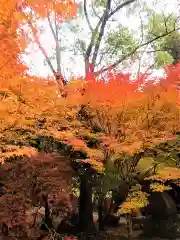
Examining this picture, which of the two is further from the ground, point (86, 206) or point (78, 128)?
point (78, 128)

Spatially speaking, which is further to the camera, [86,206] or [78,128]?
[86,206]

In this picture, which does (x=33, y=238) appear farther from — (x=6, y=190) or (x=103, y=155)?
(x=103, y=155)

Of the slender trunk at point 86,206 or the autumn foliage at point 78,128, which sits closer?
A: the autumn foliage at point 78,128

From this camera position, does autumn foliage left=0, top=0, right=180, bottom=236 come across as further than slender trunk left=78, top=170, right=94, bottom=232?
No

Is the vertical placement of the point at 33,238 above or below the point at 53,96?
below

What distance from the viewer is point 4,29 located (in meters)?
6.17

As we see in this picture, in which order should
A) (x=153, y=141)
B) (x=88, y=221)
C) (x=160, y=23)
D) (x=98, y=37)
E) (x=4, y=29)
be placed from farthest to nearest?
(x=160, y=23) < (x=98, y=37) < (x=88, y=221) < (x=153, y=141) < (x=4, y=29)

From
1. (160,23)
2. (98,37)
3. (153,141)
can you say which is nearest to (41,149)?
(153,141)

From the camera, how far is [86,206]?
11.2 metres

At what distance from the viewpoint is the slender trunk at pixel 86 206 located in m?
11.0

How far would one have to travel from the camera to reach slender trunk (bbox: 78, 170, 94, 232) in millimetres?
10969

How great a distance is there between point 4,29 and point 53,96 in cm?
341

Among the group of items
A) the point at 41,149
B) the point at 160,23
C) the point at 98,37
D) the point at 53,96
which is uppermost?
the point at 160,23

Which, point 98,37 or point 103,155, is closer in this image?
point 103,155
